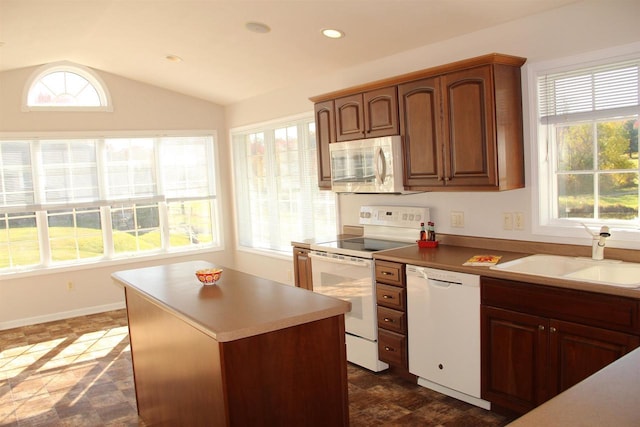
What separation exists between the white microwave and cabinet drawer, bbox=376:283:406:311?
694 millimetres

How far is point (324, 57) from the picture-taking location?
14.7 feet

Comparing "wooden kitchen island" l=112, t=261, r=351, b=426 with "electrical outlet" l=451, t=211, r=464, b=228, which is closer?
"wooden kitchen island" l=112, t=261, r=351, b=426

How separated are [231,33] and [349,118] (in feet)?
3.85

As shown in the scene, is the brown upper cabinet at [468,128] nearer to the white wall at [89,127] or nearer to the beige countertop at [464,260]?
the beige countertop at [464,260]

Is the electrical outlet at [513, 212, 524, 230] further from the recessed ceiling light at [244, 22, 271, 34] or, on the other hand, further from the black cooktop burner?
the recessed ceiling light at [244, 22, 271, 34]

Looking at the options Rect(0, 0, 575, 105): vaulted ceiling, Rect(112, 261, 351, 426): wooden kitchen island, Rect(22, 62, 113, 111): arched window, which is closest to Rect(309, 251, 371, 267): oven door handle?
Rect(112, 261, 351, 426): wooden kitchen island

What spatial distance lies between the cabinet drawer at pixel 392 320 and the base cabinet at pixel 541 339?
2.07 feet

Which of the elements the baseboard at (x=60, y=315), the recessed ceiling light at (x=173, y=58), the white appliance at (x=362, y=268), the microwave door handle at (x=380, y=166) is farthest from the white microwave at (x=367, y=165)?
the baseboard at (x=60, y=315)

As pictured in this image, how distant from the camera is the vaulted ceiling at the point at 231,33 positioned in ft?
11.4

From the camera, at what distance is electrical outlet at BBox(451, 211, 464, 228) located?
12.5ft

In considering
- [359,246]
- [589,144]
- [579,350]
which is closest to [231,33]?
[359,246]

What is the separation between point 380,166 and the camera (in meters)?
3.84

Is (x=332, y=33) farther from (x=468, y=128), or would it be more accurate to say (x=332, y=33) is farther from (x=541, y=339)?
(x=541, y=339)

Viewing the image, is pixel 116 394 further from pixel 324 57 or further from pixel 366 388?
pixel 324 57
